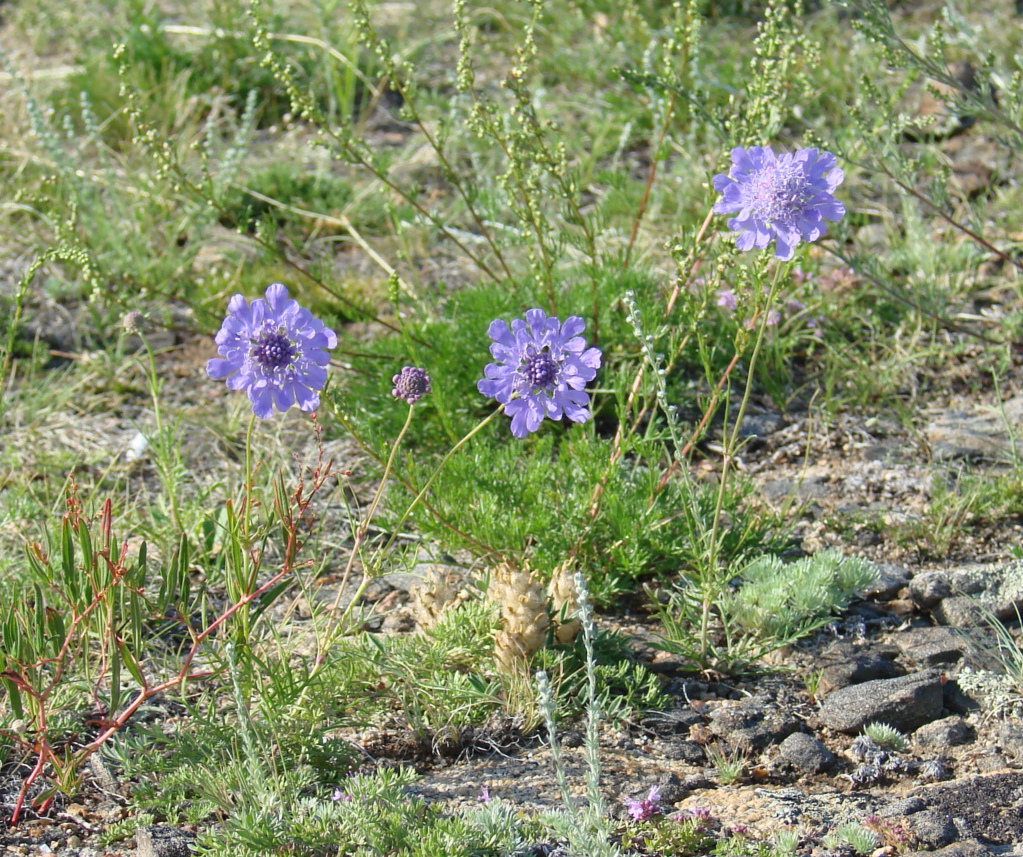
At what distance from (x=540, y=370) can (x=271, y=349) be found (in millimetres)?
526

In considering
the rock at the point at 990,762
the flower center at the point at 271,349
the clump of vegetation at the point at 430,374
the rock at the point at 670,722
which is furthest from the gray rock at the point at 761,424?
the flower center at the point at 271,349

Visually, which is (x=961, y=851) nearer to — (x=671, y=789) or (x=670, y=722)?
(x=671, y=789)

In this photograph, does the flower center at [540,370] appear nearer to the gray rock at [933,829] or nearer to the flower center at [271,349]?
the flower center at [271,349]

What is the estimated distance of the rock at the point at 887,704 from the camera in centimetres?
244

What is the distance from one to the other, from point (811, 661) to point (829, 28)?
3.96m

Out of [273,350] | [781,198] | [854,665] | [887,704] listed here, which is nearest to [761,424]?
[854,665]

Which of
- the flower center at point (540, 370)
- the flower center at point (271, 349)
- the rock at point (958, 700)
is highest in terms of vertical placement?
the flower center at point (271, 349)

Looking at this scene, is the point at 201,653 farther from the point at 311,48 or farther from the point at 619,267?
the point at 311,48

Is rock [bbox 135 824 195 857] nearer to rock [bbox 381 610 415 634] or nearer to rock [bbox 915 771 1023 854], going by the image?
rock [bbox 381 610 415 634]

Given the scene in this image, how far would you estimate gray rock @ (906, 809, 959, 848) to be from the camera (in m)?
2.03

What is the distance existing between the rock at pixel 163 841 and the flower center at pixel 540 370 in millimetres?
1115

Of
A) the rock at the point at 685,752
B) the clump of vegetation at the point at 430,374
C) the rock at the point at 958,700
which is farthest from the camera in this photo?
the rock at the point at 958,700

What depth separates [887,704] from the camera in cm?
244

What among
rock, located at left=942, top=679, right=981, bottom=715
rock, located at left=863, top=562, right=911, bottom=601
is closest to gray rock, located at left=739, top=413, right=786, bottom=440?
rock, located at left=863, top=562, right=911, bottom=601
